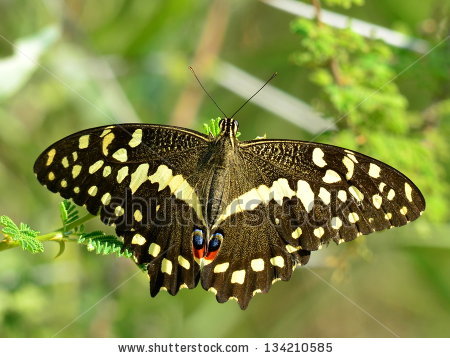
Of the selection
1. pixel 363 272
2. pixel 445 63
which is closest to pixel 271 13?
pixel 445 63

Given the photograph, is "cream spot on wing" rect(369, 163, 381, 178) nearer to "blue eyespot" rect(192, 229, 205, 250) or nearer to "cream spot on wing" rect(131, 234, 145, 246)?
"blue eyespot" rect(192, 229, 205, 250)

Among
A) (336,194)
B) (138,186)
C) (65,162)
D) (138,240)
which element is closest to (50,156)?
(65,162)

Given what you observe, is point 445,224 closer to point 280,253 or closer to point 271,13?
point 280,253

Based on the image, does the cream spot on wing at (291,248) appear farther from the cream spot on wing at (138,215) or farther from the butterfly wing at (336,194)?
the cream spot on wing at (138,215)

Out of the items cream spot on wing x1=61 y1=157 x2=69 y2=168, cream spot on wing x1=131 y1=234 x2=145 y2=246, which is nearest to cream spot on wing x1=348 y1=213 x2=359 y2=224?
cream spot on wing x1=131 y1=234 x2=145 y2=246

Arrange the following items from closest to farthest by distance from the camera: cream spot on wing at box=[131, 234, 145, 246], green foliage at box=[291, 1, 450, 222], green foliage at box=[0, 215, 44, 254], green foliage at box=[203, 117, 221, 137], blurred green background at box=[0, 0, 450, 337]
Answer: green foliage at box=[0, 215, 44, 254]
cream spot on wing at box=[131, 234, 145, 246]
green foliage at box=[203, 117, 221, 137]
green foliage at box=[291, 1, 450, 222]
blurred green background at box=[0, 0, 450, 337]

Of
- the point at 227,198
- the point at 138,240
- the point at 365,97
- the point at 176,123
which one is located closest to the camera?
the point at 138,240

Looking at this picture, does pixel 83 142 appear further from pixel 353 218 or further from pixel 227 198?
pixel 353 218
